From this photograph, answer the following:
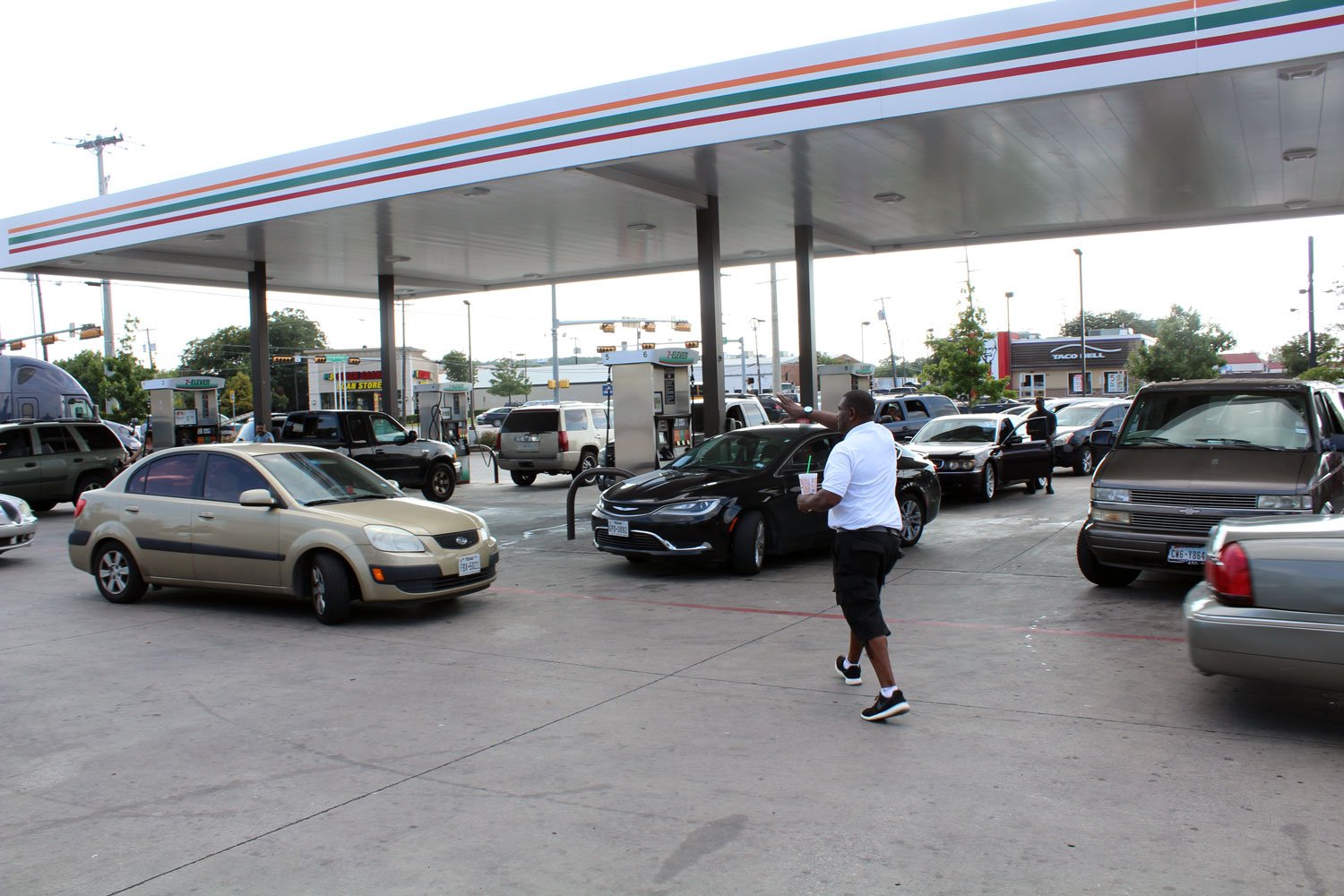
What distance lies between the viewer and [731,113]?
45.0 feet

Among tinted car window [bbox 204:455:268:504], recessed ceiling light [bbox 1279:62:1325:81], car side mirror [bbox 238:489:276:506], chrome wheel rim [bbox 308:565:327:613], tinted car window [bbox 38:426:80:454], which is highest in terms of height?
recessed ceiling light [bbox 1279:62:1325:81]

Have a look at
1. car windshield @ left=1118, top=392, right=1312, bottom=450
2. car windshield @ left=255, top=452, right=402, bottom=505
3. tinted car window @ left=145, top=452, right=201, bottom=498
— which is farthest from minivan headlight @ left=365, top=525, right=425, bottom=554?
car windshield @ left=1118, top=392, right=1312, bottom=450

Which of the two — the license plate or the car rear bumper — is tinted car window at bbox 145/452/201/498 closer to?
the car rear bumper

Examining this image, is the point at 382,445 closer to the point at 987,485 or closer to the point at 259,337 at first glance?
the point at 259,337

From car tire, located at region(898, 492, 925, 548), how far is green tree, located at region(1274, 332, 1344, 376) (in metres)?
34.6

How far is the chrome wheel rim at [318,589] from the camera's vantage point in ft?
28.0

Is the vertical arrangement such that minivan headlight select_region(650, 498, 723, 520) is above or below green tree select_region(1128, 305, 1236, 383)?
below

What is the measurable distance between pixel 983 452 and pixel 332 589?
1195 centimetres

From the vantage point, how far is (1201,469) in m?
8.84

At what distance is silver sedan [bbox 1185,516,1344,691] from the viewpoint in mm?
5066

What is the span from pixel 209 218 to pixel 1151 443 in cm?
1621

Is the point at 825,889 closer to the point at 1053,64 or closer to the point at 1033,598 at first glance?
the point at 1033,598

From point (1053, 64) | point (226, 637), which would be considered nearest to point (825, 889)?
point (226, 637)

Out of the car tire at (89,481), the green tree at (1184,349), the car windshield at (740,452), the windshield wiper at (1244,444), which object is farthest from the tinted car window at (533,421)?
the green tree at (1184,349)
